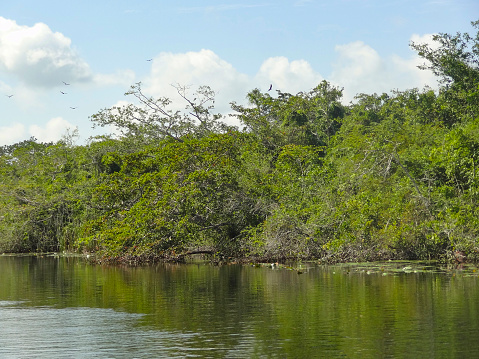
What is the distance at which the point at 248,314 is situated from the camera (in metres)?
13.2

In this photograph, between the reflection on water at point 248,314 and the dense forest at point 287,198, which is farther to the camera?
the dense forest at point 287,198

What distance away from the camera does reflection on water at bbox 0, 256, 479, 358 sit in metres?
9.99

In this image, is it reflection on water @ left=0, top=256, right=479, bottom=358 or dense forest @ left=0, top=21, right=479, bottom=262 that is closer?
reflection on water @ left=0, top=256, right=479, bottom=358

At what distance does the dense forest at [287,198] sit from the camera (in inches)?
884

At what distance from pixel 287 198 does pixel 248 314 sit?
12.9 meters

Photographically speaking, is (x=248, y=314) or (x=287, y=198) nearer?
(x=248, y=314)

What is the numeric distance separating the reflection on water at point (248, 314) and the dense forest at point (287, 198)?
6.54 ft

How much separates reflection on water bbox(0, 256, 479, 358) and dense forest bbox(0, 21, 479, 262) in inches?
78.5

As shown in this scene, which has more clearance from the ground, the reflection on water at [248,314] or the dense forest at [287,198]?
the dense forest at [287,198]

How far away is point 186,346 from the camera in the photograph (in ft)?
33.4

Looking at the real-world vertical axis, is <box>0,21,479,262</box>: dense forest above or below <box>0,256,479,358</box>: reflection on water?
above

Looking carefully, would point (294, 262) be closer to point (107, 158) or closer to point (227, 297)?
point (227, 297)

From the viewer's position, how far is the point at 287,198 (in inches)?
1020

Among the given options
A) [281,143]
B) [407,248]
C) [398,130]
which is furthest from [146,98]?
[407,248]
